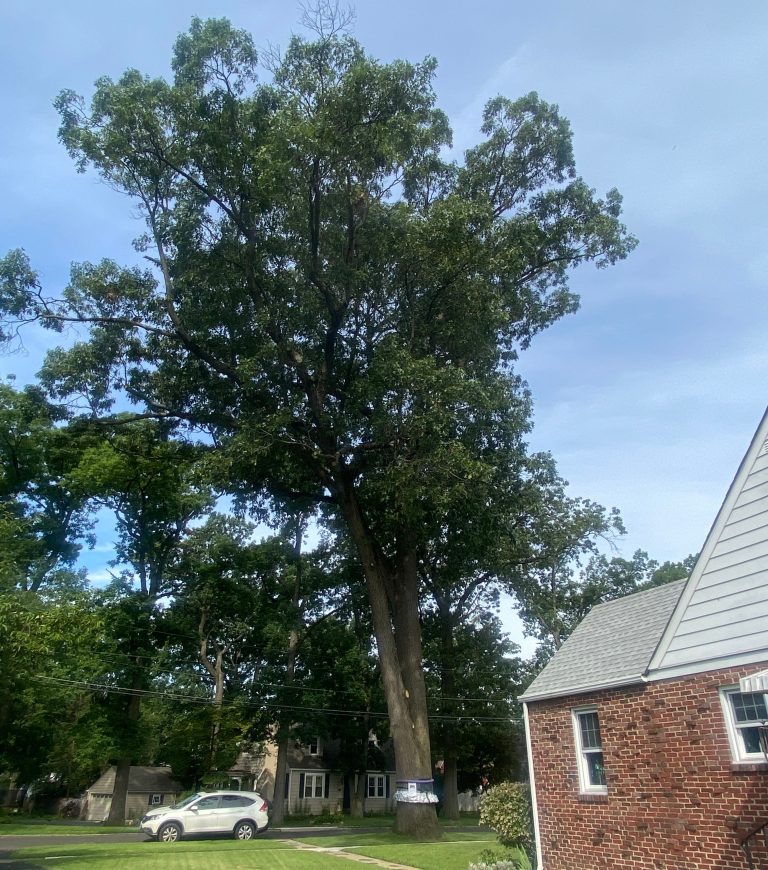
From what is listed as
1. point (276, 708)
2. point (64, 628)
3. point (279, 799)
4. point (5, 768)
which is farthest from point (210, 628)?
point (64, 628)

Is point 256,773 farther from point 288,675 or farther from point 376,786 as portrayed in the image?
point 288,675

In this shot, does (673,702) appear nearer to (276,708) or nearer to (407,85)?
(407,85)

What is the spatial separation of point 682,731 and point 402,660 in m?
10.5

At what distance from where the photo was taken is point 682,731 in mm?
9195

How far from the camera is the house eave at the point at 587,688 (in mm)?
10090

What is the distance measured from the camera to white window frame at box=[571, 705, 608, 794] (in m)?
10.9

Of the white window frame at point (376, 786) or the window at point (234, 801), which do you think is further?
the white window frame at point (376, 786)

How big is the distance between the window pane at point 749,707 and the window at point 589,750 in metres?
2.68

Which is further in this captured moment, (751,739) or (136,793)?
(136,793)

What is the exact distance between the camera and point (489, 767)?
146ft

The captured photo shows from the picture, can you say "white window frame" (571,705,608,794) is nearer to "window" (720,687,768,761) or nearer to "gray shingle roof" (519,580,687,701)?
"gray shingle roof" (519,580,687,701)

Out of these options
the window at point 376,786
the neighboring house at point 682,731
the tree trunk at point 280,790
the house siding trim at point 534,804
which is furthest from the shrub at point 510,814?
the window at point 376,786

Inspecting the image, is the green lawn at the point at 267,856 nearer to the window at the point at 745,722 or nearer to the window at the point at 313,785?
the window at the point at 745,722

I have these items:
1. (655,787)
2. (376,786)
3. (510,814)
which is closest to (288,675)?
(376,786)
